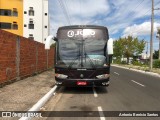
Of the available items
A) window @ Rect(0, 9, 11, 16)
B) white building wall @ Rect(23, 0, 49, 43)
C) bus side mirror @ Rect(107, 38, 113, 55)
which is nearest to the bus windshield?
bus side mirror @ Rect(107, 38, 113, 55)

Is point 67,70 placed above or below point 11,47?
below

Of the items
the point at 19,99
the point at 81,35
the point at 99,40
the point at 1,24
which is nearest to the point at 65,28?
the point at 81,35

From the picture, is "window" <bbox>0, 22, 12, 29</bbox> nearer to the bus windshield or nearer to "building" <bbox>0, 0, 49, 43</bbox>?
"building" <bbox>0, 0, 49, 43</bbox>

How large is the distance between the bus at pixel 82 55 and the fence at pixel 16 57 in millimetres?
2303

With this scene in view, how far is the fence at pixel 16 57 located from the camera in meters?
13.0

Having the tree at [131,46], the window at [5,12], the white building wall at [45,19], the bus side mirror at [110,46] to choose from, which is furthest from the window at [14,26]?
the bus side mirror at [110,46]

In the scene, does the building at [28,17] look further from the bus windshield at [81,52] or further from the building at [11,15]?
the bus windshield at [81,52]

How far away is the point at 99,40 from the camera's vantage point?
43.4ft

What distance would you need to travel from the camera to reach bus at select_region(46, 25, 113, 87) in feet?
41.7

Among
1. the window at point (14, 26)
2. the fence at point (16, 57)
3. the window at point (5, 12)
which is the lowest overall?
the fence at point (16, 57)

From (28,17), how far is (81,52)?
62.2 m

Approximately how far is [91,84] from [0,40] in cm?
473

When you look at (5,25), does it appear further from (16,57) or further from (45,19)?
(16,57)

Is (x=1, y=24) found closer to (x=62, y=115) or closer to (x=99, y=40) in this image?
(x=99, y=40)
